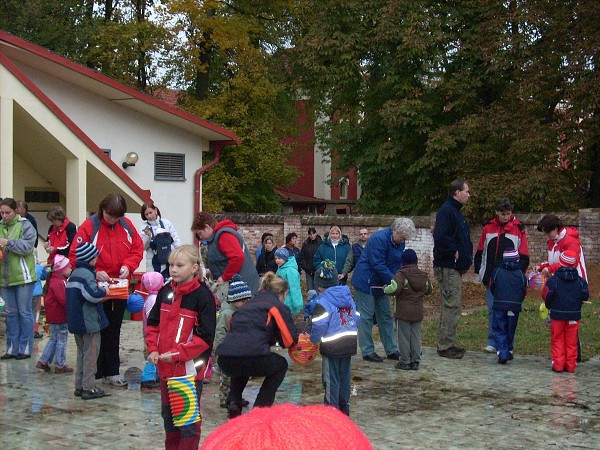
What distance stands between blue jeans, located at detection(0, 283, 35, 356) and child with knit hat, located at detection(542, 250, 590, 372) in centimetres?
647

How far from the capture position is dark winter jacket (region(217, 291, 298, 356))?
735 cm

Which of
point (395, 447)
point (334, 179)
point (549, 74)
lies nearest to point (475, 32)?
point (549, 74)

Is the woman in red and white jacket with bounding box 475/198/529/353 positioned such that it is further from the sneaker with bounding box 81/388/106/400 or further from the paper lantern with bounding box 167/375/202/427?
the paper lantern with bounding box 167/375/202/427

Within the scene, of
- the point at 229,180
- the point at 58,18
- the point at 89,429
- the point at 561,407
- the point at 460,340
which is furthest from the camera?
the point at 229,180

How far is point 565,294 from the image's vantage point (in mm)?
11094

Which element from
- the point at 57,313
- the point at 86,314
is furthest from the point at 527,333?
the point at 86,314

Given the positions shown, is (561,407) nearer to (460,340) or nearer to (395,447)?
(395,447)

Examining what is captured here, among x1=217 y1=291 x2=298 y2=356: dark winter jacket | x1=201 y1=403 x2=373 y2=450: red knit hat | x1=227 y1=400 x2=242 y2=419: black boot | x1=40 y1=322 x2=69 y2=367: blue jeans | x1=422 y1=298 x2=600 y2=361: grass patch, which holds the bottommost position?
x1=422 y1=298 x2=600 y2=361: grass patch

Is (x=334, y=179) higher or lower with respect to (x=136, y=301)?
higher

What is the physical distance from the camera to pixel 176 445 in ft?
22.0

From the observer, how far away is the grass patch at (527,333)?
42.6 ft

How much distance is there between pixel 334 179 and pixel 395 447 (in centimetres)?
2747

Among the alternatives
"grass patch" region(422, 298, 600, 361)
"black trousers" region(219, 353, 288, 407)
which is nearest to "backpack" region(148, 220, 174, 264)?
"black trousers" region(219, 353, 288, 407)

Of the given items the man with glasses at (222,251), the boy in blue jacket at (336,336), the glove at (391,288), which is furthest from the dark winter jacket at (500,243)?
the boy in blue jacket at (336,336)
